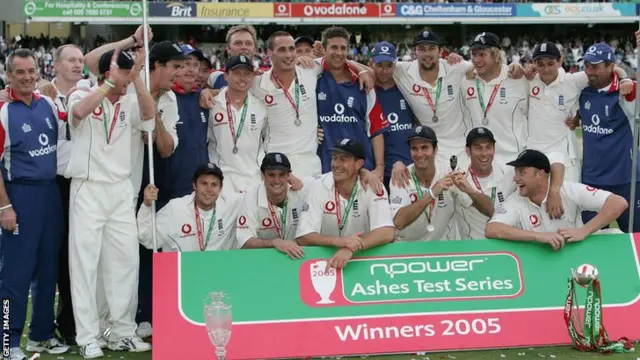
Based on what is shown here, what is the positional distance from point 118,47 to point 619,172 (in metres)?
4.60

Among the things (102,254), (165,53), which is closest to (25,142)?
(102,254)

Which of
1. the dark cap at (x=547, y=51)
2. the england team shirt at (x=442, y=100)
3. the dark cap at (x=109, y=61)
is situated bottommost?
the england team shirt at (x=442, y=100)

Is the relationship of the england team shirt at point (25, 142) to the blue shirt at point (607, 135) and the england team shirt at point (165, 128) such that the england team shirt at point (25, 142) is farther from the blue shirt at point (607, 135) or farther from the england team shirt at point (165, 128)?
the blue shirt at point (607, 135)

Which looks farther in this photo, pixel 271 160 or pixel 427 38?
pixel 427 38

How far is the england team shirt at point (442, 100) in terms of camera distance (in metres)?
7.46

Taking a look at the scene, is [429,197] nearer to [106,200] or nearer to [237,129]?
[237,129]

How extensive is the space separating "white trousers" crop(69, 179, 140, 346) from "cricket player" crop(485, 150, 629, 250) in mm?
2738

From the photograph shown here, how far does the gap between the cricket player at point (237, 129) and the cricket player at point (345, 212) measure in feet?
2.64

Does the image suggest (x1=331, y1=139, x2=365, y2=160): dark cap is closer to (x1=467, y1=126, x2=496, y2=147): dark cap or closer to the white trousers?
(x1=467, y1=126, x2=496, y2=147): dark cap

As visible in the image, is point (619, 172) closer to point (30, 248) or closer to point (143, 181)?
point (143, 181)

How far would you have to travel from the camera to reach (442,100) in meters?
7.48

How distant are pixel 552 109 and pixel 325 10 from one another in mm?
35457

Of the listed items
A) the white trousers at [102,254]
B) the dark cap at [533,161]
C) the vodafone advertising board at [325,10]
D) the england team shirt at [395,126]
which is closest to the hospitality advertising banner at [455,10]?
the vodafone advertising board at [325,10]

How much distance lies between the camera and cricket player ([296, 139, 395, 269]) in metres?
6.15
